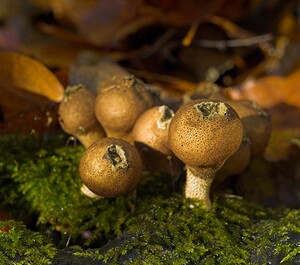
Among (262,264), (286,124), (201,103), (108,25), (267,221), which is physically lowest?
(262,264)

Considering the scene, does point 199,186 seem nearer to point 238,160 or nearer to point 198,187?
point 198,187

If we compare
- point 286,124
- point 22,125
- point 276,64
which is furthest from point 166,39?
point 22,125

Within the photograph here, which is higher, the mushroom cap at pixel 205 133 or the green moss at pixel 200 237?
the mushroom cap at pixel 205 133

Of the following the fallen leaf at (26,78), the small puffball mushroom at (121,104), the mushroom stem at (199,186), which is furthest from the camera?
the fallen leaf at (26,78)

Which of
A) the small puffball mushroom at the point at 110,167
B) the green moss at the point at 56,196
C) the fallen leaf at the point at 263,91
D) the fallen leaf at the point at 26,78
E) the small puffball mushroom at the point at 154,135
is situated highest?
the fallen leaf at the point at 263,91

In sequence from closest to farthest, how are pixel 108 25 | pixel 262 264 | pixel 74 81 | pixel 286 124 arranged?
pixel 262 264 → pixel 74 81 → pixel 286 124 → pixel 108 25

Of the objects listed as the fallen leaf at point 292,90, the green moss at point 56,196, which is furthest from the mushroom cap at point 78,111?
the fallen leaf at point 292,90

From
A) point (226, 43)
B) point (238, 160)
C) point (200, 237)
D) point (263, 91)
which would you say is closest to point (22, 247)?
point (200, 237)

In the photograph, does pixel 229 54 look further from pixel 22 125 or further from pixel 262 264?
pixel 262 264

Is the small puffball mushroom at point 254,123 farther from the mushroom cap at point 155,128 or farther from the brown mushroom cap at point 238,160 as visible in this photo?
the mushroom cap at point 155,128
